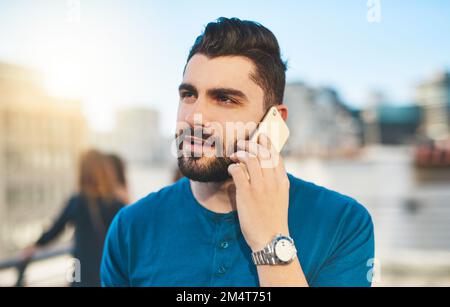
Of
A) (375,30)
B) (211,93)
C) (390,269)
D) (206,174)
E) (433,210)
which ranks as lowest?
(390,269)

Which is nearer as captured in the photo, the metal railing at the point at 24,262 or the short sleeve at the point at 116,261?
the short sleeve at the point at 116,261

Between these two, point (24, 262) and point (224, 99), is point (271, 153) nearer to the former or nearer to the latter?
point (224, 99)

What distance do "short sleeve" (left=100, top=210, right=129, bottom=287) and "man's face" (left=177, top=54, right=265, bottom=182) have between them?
0.67ft

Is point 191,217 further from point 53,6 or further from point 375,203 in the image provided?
point 375,203

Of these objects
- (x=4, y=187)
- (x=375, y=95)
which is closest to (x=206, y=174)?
(x=375, y=95)

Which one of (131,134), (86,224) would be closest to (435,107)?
(131,134)

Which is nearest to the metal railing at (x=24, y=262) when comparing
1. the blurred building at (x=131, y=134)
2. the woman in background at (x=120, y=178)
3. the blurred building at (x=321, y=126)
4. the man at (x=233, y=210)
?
the woman in background at (x=120, y=178)

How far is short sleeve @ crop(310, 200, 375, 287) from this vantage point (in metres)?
0.85

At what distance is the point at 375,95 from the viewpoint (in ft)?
10.2

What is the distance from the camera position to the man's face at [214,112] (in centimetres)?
89

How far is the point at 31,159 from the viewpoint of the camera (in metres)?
11.1

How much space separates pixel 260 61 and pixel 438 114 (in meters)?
3.42

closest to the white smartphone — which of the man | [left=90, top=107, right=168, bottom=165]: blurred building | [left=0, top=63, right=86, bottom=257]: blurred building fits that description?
the man

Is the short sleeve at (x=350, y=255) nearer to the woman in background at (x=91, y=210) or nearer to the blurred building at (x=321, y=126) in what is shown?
the woman in background at (x=91, y=210)
